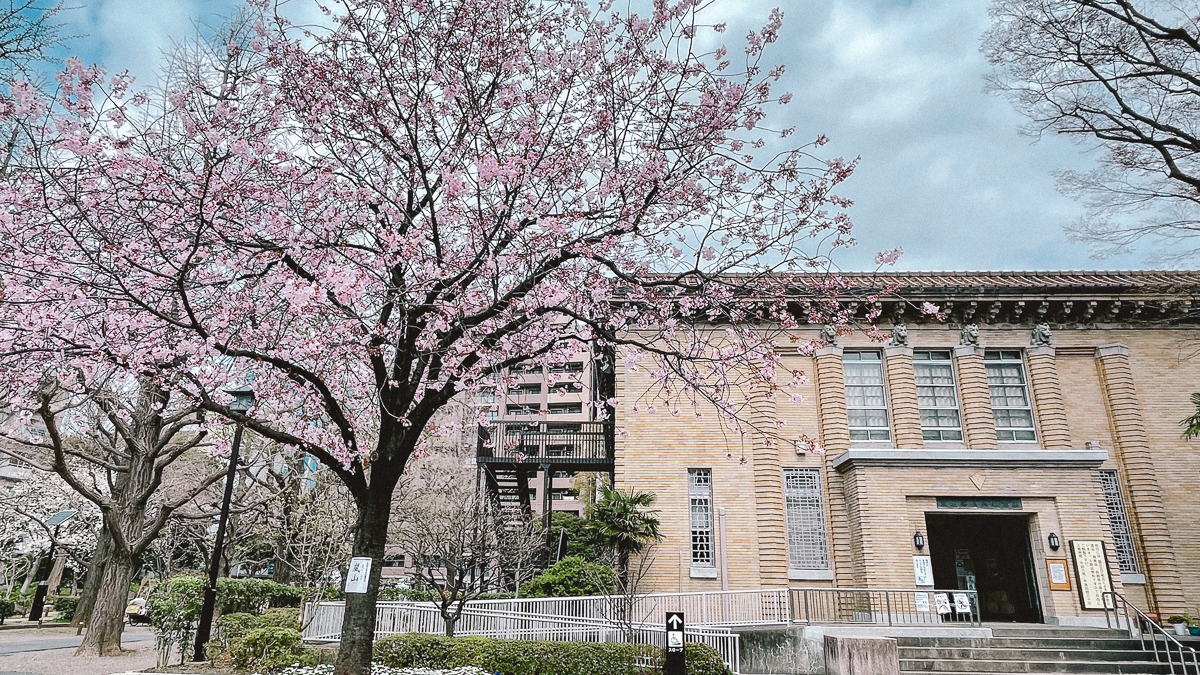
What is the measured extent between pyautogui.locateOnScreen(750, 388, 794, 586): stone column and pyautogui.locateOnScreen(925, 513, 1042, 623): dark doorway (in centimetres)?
413

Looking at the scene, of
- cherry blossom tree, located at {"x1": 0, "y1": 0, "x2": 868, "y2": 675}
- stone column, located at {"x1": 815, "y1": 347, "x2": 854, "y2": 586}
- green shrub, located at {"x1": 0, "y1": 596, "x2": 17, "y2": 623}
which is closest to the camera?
cherry blossom tree, located at {"x1": 0, "y1": 0, "x2": 868, "y2": 675}

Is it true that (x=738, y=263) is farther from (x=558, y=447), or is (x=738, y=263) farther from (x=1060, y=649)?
(x=558, y=447)

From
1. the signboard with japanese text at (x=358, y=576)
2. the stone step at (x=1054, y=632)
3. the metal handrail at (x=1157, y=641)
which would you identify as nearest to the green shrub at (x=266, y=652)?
the signboard with japanese text at (x=358, y=576)

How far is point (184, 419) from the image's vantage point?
14.9 m

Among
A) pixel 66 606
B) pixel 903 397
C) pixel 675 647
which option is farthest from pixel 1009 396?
pixel 66 606

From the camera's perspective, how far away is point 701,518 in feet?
60.1

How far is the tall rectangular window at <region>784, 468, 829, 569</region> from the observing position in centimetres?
1794

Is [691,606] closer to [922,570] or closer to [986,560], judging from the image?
[922,570]

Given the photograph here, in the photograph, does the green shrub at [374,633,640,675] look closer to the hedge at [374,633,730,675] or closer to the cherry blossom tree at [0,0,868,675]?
the hedge at [374,633,730,675]

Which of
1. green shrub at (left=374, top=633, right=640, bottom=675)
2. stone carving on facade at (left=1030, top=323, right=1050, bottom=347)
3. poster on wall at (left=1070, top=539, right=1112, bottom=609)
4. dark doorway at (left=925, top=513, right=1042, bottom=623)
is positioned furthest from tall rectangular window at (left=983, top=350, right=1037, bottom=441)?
green shrub at (left=374, top=633, right=640, bottom=675)

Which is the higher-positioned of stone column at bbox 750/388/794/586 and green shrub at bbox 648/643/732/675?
stone column at bbox 750/388/794/586

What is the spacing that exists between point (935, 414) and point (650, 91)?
593 inches

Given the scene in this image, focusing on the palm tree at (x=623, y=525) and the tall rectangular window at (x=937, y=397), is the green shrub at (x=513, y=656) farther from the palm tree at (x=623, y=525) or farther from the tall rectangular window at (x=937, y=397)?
the tall rectangular window at (x=937, y=397)

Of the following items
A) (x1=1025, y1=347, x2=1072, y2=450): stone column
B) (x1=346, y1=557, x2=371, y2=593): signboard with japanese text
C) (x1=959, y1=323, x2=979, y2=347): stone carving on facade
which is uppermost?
(x1=959, y1=323, x2=979, y2=347): stone carving on facade
